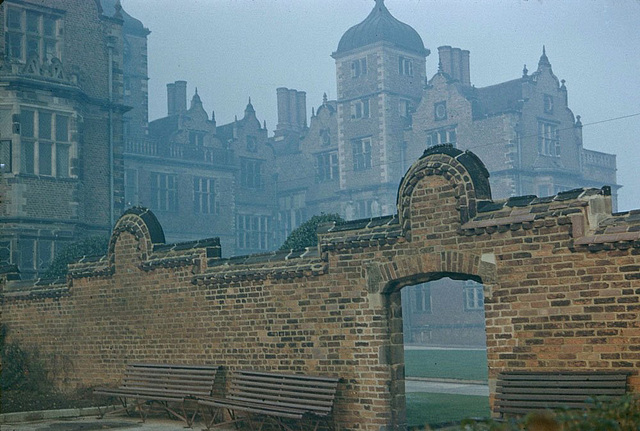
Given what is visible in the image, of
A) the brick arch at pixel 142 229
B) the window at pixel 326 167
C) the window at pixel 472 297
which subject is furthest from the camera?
the window at pixel 326 167

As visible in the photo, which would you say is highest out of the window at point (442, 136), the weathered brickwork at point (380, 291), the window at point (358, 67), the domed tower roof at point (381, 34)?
the domed tower roof at point (381, 34)

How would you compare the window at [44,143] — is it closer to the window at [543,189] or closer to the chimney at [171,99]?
the chimney at [171,99]

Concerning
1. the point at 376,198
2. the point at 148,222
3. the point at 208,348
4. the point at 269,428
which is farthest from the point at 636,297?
the point at 376,198

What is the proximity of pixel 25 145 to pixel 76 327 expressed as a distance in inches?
438

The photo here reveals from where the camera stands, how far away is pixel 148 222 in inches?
671

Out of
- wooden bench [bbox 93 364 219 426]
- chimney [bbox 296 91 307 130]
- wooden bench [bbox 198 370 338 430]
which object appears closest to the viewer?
wooden bench [bbox 198 370 338 430]

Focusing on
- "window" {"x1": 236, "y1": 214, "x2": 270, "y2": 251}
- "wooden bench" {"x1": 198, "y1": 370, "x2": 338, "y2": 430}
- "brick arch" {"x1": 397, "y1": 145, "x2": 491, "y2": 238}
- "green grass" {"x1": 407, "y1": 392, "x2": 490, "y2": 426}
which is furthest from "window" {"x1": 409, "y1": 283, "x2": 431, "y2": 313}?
"brick arch" {"x1": 397, "y1": 145, "x2": 491, "y2": 238}

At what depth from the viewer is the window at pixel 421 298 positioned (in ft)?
152

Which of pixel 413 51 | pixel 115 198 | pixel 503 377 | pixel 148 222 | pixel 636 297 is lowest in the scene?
pixel 503 377

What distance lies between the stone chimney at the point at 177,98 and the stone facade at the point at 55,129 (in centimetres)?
2125

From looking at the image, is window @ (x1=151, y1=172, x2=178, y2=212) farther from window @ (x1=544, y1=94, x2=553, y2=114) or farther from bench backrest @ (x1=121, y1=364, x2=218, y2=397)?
bench backrest @ (x1=121, y1=364, x2=218, y2=397)

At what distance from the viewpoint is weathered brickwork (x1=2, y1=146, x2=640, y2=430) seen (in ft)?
33.5

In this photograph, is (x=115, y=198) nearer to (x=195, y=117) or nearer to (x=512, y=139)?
(x=195, y=117)

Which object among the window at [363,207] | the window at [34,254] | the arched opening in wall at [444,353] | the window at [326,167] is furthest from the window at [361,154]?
the window at [34,254]
